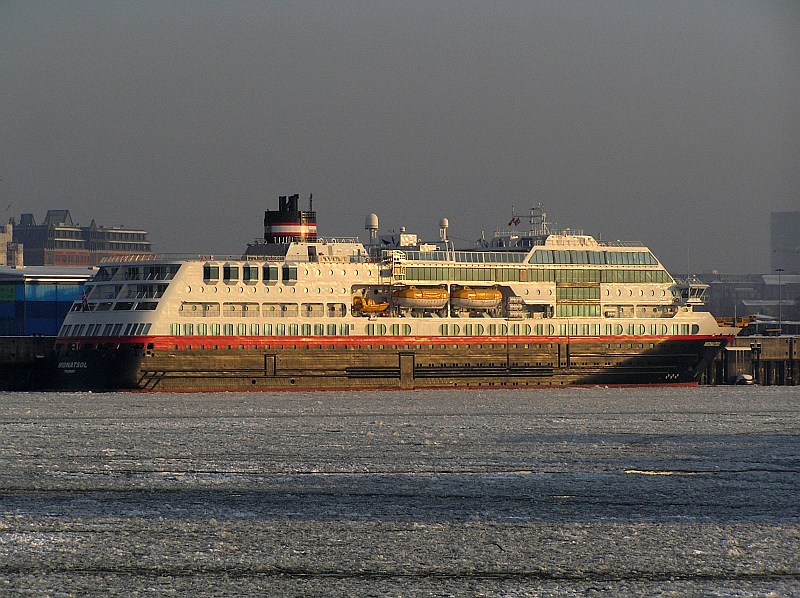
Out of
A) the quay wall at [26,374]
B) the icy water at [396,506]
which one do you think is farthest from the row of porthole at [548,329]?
the icy water at [396,506]

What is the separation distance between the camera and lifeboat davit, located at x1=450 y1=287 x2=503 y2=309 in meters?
65.8

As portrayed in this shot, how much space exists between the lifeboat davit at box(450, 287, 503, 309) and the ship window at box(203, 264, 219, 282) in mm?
12094

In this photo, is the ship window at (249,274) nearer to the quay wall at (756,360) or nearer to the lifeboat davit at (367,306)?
the lifeboat davit at (367,306)

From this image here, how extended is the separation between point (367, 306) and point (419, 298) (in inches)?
103

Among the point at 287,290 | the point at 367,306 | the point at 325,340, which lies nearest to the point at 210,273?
the point at 287,290

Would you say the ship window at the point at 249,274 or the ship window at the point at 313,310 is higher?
the ship window at the point at 249,274

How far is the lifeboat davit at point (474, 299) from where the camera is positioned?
2591 inches

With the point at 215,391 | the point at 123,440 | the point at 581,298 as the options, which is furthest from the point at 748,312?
the point at 123,440

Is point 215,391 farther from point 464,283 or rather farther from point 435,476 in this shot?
point 435,476

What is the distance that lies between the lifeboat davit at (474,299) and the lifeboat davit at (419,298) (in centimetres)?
85

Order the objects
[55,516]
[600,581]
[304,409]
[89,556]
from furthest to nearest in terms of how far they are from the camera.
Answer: [304,409] → [55,516] → [89,556] → [600,581]

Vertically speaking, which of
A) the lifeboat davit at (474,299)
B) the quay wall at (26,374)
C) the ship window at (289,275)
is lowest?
the quay wall at (26,374)

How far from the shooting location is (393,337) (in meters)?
64.4

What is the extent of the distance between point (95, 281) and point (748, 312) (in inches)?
5402
